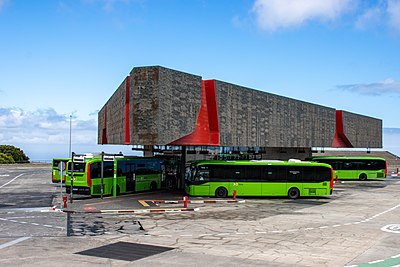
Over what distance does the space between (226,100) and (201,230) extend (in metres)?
18.9

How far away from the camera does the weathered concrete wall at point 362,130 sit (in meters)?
65.2

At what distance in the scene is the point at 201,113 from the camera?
36156 mm

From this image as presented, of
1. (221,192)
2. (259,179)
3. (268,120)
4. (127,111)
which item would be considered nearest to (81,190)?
(127,111)

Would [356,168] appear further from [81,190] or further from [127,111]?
[81,190]

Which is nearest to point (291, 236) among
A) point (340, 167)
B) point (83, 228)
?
point (83, 228)

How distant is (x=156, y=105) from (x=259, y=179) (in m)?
9.78

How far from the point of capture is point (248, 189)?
35.6 m

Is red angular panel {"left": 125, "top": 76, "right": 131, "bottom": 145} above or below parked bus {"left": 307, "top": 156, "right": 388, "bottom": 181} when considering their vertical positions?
above

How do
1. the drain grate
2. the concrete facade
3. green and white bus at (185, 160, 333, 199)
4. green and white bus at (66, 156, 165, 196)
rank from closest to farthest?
the drain grate
the concrete facade
green and white bus at (66, 156, 165, 196)
green and white bus at (185, 160, 333, 199)

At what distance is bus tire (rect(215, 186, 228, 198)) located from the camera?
35406 millimetres

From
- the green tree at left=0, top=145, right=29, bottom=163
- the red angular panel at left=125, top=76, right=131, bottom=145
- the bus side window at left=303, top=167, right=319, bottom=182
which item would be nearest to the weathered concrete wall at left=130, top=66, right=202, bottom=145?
the red angular panel at left=125, top=76, right=131, bottom=145

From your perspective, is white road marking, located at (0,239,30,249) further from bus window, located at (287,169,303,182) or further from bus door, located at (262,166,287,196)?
bus window, located at (287,169,303,182)

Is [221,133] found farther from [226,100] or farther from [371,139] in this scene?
[371,139]

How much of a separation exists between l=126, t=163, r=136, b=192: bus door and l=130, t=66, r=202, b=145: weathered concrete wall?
479 cm
